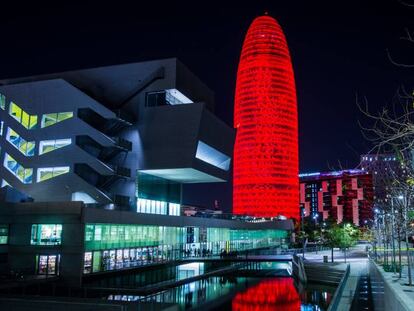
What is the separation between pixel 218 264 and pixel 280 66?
4029 inches

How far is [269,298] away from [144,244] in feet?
51.4

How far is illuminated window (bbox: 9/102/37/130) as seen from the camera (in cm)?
6059

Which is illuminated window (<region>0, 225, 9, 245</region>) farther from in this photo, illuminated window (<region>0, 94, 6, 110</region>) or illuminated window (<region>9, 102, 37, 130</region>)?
illuminated window (<region>0, 94, 6, 110</region>)

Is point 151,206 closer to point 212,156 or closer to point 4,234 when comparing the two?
point 212,156

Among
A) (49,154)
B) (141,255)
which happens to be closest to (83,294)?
(141,255)

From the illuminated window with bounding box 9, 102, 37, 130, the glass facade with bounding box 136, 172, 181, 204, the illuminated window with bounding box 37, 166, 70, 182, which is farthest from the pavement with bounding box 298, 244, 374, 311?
the illuminated window with bounding box 9, 102, 37, 130

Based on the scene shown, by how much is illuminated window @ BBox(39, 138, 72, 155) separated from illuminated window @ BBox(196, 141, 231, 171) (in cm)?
1661

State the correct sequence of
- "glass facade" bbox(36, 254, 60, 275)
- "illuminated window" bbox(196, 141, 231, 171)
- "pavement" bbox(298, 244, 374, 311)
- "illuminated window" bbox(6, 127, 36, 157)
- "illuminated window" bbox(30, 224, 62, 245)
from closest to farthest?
"pavement" bbox(298, 244, 374, 311)
"glass facade" bbox(36, 254, 60, 275)
"illuminated window" bbox(30, 224, 62, 245)
"illuminated window" bbox(6, 127, 36, 157)
"illuminated window" bbox(196, 141, 231, 171)

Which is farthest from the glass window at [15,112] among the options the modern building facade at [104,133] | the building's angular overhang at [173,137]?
the building's angular overhang at [173,137]

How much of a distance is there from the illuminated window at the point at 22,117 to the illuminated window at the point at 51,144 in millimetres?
2977

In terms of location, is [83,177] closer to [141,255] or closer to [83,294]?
[141,255]

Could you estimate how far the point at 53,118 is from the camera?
59344mm

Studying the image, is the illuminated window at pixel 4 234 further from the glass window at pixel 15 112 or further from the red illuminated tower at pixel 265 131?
the red illuminated tower at pixel 265 131

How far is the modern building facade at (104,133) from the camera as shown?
187 ft
